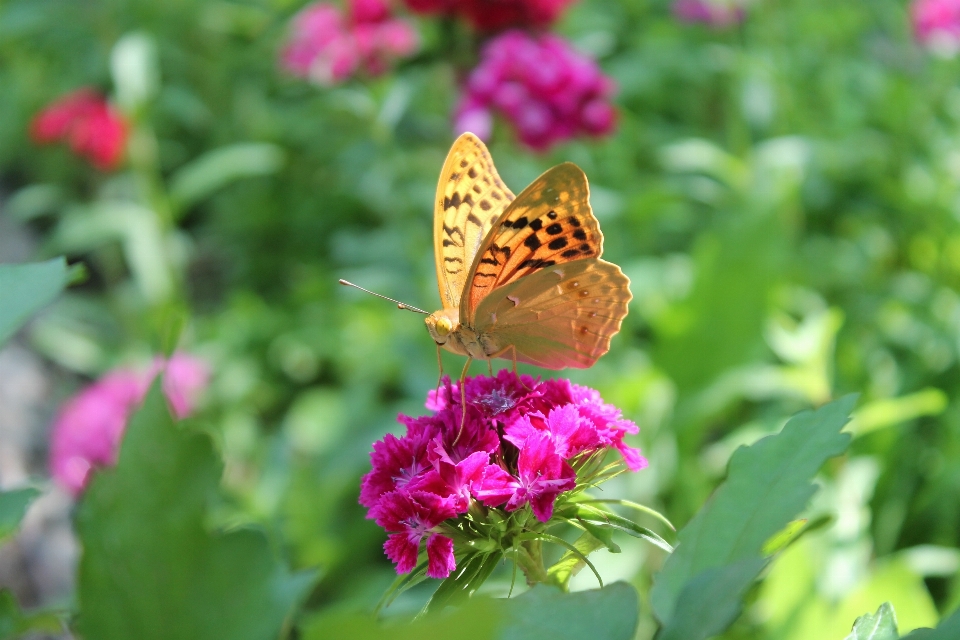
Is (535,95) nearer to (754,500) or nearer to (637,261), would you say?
(637,261)

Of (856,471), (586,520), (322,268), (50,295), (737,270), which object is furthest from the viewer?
(322,268)

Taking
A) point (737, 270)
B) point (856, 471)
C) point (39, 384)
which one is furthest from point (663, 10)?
point (39, 384)

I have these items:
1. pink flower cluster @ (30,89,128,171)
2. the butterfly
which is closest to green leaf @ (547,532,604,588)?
the butterfly

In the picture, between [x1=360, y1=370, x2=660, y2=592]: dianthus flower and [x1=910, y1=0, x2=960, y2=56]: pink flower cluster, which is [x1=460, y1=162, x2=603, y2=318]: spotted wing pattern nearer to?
[x1=360, y1=370, x2=660, y2=592]: dianthus flower

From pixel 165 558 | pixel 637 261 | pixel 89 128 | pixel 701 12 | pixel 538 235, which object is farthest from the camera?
pixel 701 12

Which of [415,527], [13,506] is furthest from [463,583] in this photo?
[13,506]

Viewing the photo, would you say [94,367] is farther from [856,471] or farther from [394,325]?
[856,471]
